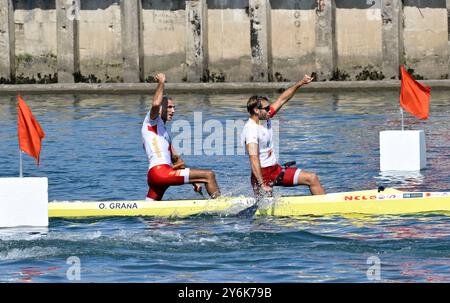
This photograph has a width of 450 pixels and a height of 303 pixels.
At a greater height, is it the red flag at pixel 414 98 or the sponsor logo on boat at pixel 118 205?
the red flag at pixel 414 98

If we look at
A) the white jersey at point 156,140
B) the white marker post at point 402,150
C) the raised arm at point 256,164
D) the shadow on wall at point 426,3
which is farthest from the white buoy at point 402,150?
the shadow on wall at point 426,3

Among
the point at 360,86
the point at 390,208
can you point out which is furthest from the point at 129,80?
the point at 390,208

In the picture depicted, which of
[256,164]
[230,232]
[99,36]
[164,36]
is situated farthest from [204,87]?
[230,232]

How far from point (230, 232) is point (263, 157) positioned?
1781 millimetres

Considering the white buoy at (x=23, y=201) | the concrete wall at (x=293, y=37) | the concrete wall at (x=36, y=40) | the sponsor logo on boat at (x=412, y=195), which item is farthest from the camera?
the concrete wall at (x=36, y=40)

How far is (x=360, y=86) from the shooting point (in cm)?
4097

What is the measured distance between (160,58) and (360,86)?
6605 millimetres

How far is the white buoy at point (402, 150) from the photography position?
24.5 meters

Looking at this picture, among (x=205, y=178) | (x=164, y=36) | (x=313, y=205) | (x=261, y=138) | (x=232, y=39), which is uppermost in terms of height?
(x=164, y=36)

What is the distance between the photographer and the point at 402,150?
24828 mm

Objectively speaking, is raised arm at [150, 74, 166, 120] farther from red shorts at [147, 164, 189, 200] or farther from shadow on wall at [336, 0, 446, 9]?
shadow on wall at [336, 0, 446, 9]

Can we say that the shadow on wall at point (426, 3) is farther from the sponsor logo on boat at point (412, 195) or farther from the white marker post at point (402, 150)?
the sponsor logo on boat at point (412, 195)

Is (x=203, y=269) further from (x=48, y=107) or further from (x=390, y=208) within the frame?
(x=48, y=107)

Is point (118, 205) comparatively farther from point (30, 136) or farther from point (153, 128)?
point (30, 136)
